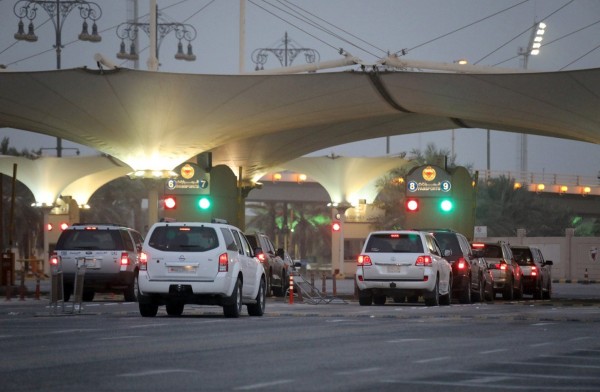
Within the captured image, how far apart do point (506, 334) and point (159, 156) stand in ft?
99.3

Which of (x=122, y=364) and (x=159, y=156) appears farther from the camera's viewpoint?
(x=159, y=156)

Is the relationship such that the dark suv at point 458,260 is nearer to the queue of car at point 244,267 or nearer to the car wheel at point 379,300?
the queue of car at point 244,267

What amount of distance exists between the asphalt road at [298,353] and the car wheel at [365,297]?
6.36 m

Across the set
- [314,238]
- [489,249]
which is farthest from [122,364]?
[314,238]

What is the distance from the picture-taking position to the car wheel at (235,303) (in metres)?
23.9

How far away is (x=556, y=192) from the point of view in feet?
328

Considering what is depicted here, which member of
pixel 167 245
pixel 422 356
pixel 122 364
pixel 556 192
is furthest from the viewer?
pixel 556 192

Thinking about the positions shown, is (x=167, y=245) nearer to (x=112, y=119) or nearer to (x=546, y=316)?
(x=546, y=316)

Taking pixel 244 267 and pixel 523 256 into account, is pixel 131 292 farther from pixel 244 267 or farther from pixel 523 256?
pixel 523 256

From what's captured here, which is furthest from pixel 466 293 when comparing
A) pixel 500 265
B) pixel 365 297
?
pixel 500 265

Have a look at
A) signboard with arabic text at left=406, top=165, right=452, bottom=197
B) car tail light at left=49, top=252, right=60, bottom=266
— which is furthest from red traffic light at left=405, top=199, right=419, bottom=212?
car tail light at left=49, top=252, right=60, bottom=266

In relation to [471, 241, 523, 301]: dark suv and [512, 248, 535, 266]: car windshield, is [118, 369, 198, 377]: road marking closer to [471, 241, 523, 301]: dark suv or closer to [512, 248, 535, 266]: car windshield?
[471, 241, 523, 301]: dark suv

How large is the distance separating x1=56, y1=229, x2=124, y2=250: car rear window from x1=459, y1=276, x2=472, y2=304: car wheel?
8.76 m

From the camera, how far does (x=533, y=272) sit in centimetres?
4347
